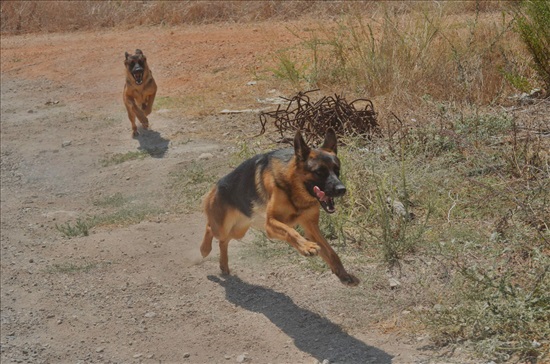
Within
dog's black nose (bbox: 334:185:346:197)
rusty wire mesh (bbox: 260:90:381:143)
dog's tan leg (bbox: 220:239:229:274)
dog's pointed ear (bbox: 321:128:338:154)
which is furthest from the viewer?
rusty wire mesh (bbox: 260:90:381:143)

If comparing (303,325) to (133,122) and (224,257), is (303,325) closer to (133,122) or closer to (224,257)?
(224,257)

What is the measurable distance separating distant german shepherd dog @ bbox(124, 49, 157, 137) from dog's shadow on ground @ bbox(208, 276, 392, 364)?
19.5 feet

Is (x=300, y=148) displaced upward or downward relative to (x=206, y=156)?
upward

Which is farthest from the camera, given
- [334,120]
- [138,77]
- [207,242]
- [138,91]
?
[138,91]

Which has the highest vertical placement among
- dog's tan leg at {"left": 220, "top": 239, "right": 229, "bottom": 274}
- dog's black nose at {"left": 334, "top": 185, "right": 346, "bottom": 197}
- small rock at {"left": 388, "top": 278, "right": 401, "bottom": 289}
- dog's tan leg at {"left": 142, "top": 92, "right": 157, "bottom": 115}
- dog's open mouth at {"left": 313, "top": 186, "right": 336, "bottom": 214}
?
dog's black nose at {"left": 334, "top": 185, "right": 346, "bottom": 197}

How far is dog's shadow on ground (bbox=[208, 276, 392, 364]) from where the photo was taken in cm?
626

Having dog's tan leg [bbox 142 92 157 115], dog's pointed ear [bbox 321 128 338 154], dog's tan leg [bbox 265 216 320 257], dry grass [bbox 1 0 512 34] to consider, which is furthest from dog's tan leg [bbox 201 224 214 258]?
dry grass [bbox 1 0 512 34]

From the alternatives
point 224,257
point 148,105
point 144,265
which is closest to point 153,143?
point 148,105

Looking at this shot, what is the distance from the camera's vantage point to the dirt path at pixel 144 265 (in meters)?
6.86

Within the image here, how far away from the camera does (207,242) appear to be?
27.0 feet

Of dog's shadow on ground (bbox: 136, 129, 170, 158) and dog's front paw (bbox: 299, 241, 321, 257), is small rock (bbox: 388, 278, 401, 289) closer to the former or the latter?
dog's front paw (bbox: 299, 241, 321, 257)

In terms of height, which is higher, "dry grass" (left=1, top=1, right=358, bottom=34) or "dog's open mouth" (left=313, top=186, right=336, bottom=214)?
"dog's open mouth" (left=313, top=186, right=336, bottom=214)

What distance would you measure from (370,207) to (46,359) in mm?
3076

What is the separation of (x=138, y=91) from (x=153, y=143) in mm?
1168
